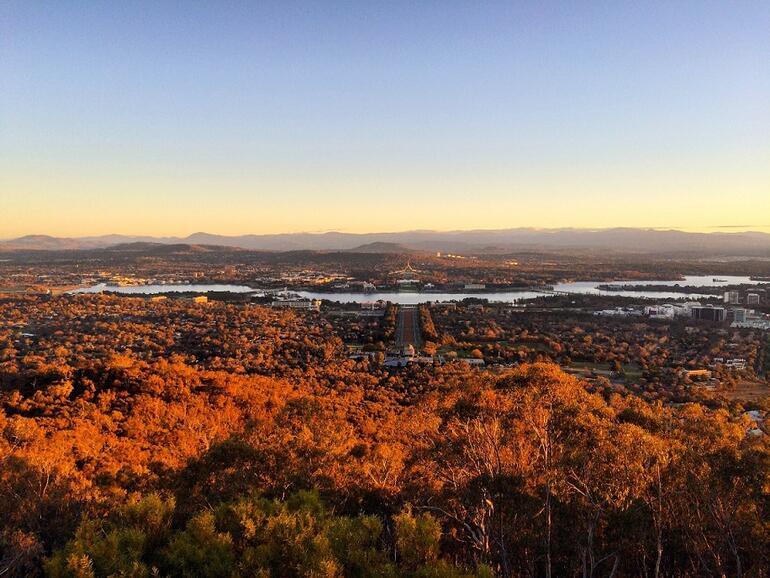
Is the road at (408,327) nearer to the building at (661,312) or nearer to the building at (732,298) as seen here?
the building at (661,312)

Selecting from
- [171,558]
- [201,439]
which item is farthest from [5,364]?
[171,558]

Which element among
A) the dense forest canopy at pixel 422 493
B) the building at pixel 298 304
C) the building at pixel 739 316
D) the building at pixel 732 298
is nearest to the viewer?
the dense forest canopy at pixel 422 493

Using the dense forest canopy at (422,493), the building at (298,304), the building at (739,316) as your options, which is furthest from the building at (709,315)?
the dense forest canopy at (422,493)

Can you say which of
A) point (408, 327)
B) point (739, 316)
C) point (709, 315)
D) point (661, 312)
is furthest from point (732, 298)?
point (408, 327)

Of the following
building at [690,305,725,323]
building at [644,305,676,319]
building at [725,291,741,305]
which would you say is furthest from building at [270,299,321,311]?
building at [725,291,741,305]

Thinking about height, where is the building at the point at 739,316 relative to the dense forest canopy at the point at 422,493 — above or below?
below

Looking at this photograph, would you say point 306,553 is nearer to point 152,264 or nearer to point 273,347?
point 273,347

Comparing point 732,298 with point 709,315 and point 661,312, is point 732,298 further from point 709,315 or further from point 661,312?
point 709,315

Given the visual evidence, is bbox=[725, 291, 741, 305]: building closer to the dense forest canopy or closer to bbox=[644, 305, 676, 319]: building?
bbox=[644, 305, 676, 319]: building
